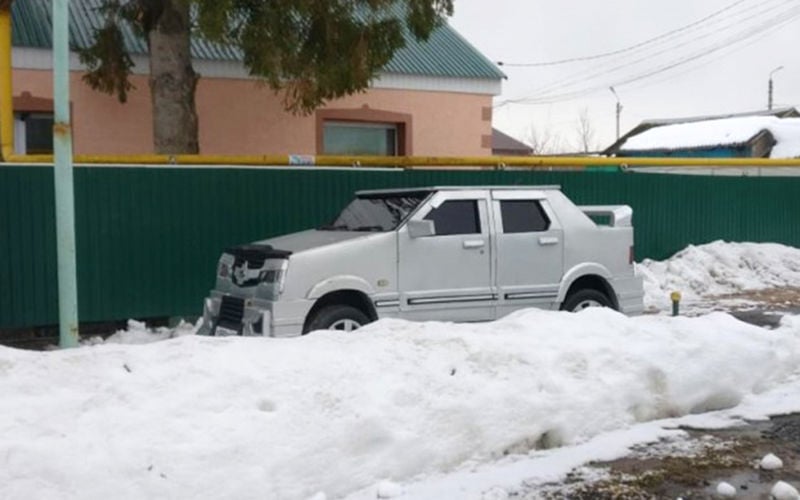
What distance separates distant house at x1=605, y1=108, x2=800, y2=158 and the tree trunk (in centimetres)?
2106

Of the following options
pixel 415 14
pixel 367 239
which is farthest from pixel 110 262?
pixel 415 14

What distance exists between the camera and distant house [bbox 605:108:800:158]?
Answer: 29.3m

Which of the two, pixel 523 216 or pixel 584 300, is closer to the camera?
pixel 523 216

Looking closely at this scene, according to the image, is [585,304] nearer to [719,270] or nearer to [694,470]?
[694,470]

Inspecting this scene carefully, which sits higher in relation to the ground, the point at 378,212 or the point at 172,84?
the point at 172,84

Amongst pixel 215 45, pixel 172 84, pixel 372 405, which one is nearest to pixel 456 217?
pixel 372 405

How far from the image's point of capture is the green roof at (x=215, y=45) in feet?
45.1

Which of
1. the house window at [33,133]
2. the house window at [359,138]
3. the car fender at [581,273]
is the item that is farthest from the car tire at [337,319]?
the house window at [359,138]

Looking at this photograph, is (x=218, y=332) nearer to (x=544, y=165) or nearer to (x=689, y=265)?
(x=544, y=165)

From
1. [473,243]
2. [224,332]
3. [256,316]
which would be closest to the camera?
[256,316]

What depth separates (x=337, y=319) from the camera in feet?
28.8

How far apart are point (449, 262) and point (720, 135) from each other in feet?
80.7

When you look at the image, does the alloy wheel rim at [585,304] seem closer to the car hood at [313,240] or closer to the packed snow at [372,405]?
the packed snow at [372,405]

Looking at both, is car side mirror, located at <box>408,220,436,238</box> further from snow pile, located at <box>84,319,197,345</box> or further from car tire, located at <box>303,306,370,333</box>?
snow pile, located at <box>84,319,197,345</box>
